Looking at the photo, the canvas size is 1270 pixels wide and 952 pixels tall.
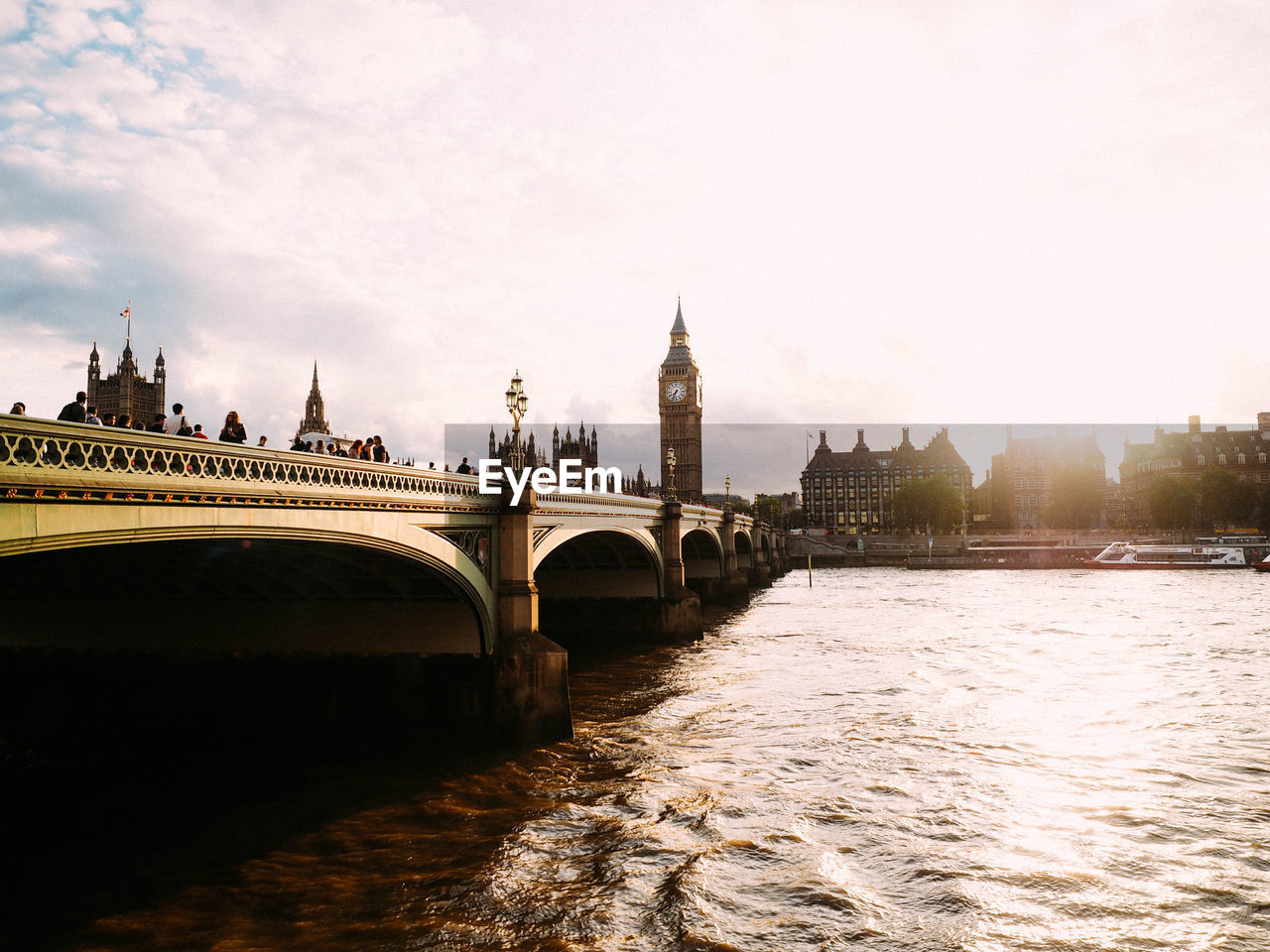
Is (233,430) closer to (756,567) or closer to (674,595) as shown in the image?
(674,595)

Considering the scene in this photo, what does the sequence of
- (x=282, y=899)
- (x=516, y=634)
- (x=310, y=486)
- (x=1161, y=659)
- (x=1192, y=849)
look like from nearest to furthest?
(x=282, y=899) < (x=1192, y=849) < (x=310, y=486) < (x=516, y=634) < (x=1161, y=659)

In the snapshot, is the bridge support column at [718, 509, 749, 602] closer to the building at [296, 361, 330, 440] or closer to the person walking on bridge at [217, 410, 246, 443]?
the person walking on bridge at [217, 410, 246, 443]

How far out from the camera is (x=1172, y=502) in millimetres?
A: 108625

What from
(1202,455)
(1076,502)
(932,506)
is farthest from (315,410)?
(1202,455)

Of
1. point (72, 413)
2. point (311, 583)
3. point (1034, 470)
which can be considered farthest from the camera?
point (1034, 470)

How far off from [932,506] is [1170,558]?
42.2m

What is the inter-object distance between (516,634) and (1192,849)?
13.2m

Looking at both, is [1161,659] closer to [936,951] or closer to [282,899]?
[936,951]

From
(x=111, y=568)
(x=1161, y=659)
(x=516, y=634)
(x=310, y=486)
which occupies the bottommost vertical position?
(x=1161, y=659)

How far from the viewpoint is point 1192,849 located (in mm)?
12719

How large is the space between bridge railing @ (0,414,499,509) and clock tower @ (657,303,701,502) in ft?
523

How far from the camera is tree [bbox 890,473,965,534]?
126562 millimetres

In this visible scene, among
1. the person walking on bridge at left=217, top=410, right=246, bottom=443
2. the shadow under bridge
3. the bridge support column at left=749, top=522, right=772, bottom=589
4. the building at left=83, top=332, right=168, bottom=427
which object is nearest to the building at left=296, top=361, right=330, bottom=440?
the building at left=83, top=332, right=168, bottom=427

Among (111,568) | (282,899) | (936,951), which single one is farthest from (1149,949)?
(111,568)
